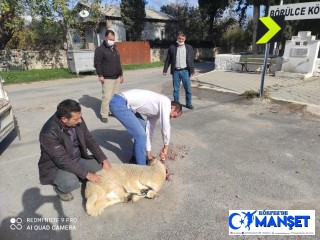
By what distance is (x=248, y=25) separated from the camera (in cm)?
2883

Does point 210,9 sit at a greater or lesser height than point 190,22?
greater

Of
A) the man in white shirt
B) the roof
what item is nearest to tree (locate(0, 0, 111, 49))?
the roof

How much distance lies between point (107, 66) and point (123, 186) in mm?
3636

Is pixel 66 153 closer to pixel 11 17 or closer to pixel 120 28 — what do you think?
pixel 11 17

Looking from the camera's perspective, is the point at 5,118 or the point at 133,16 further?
the point at 133,16

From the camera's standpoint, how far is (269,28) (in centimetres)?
704

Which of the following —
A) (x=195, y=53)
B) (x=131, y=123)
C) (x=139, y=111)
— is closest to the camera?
→ (x=131, y=123)

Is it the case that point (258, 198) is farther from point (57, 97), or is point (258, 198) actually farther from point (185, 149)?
point (57, 97)

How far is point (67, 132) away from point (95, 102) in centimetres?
512

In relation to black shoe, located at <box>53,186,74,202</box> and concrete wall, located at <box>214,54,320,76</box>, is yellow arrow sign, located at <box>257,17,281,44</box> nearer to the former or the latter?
concrete wall, located at <box>214,54,320,76</box>

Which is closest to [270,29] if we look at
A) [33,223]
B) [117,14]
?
[33,223]

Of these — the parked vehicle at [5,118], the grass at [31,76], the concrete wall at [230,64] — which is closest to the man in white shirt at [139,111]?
the parked vehicle at [5,118]

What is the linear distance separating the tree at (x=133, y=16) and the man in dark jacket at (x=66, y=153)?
21666 millimetres

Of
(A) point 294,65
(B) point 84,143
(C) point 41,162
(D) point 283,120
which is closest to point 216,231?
(B) point 84,143
